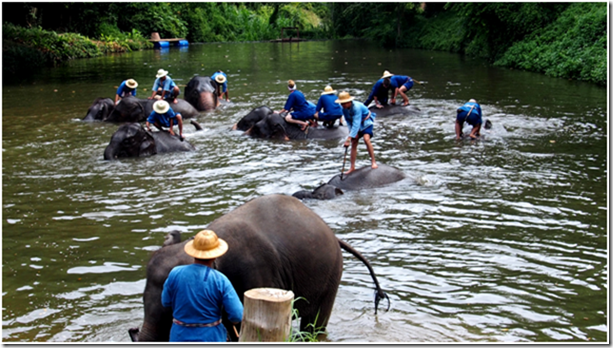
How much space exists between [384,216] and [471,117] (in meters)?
5.43

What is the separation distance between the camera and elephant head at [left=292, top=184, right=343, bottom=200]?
9.92 meters

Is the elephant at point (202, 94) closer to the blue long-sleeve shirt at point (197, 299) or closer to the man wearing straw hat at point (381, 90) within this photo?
the man wearing straw hat at point (381, 90)

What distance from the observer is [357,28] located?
214ft

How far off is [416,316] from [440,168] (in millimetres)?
5789

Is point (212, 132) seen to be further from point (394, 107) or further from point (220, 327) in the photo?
point (220, 327)

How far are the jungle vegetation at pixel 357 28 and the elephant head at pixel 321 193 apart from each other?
47.6 feet

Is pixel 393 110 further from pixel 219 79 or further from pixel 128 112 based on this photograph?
pixel 128 112

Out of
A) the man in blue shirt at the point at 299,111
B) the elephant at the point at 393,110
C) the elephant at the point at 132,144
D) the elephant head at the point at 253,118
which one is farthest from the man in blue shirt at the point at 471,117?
the elephant at the point at 132,144

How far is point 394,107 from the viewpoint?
16969 millimetres

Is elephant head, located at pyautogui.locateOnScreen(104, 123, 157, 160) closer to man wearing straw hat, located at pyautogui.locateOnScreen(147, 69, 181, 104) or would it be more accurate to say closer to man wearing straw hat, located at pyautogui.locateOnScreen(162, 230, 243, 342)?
man wearing straw hat, located at pyautogui.locateOnScreen(147, 69, 181, 104)

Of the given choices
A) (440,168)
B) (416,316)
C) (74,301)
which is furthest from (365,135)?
(74,301)

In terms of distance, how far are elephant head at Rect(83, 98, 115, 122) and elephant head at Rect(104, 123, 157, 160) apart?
452 cm

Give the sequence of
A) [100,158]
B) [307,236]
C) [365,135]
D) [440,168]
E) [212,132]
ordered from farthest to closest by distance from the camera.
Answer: [212,132], [100,158], [440,168], [365,135], [307,236]

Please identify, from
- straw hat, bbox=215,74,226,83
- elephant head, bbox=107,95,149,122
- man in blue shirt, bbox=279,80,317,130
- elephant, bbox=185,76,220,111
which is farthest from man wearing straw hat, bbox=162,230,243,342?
straw hat, bbox=215,74,226,83
